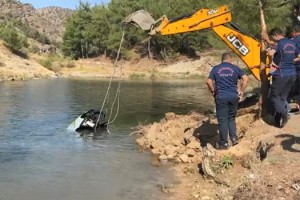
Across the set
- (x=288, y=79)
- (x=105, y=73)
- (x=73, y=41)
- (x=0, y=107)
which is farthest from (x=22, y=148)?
(x=73, y=41)

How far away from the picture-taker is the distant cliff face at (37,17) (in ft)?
A: 413

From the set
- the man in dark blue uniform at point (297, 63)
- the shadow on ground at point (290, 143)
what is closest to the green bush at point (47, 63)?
the man in dark blue uniform at point (297, 63)

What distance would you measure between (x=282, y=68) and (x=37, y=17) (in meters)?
129

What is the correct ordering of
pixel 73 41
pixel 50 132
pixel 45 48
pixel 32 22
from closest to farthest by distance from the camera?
pixel 50 132 → pixel 73 41 → pixel 45 48 → pixel 32 22

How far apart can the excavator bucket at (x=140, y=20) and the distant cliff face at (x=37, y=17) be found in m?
108

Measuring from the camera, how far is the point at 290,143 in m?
10.1

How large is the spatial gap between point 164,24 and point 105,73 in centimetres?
4897

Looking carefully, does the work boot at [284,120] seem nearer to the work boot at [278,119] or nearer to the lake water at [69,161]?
the work boot at [278,119]

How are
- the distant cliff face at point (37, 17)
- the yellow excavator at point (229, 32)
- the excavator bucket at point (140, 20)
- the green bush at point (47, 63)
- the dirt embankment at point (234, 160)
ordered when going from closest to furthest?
the dirt embankment at point (234, 160)
the yellow excavator at point (229, 32)
the excavator bucket at point (140, 20)
the green bush at point (47, 63)
the distant cliff face at point (37, 17)

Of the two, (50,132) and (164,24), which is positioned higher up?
(164,24)

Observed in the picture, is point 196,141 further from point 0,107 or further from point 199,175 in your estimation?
point 0,107

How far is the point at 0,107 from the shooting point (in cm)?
2466

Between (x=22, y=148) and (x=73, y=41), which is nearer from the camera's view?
(x=22, y=148)

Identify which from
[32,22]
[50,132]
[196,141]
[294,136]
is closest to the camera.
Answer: [294,136]
